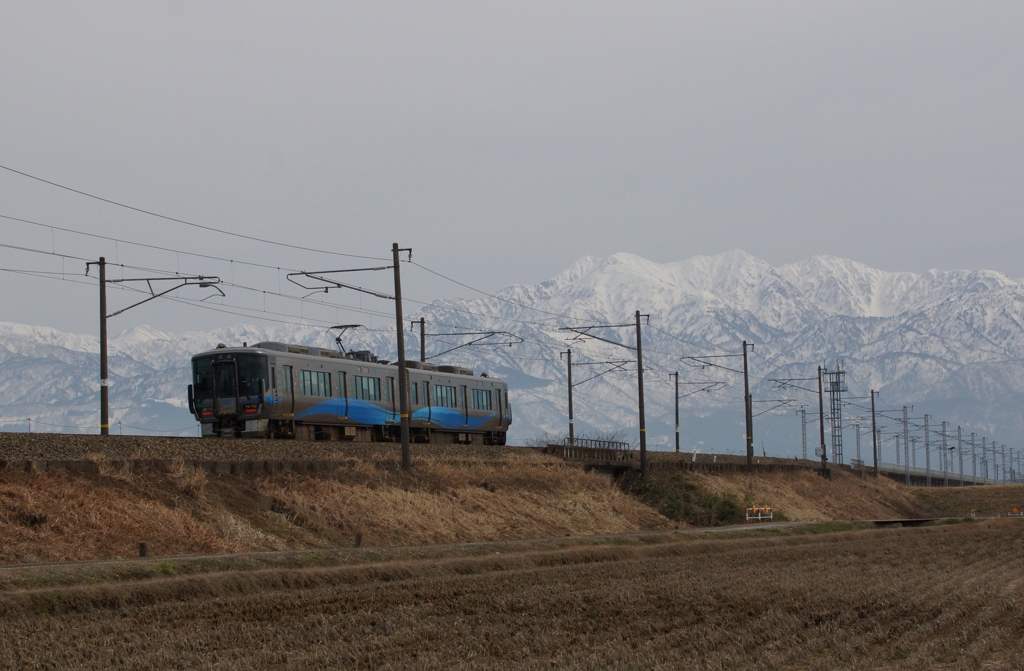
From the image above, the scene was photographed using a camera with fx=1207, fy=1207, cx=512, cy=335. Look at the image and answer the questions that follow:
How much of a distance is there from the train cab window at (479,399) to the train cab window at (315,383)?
467 inches

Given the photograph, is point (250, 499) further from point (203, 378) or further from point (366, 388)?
point (366, 388)

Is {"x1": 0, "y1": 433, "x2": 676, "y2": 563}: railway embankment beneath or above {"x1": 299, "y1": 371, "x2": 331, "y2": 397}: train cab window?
beneath

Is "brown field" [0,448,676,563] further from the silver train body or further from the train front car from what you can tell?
the train front car

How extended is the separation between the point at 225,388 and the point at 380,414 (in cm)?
797

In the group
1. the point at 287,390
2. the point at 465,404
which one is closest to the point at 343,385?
the point at 287,390

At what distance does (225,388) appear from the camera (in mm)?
40656

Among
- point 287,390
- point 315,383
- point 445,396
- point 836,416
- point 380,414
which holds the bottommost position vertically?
point 836,416

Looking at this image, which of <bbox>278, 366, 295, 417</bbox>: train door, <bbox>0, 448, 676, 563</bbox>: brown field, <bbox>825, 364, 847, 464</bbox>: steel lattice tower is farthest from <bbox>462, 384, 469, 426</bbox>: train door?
<bbox>825, 364, 847, 464</bbox>: steel lattice tower

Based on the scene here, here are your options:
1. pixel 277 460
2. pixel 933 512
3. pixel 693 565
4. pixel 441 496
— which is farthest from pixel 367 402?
pixel 933 512

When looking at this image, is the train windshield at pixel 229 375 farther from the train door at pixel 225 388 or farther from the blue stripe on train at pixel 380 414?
the blue stripe on train at pixel 380 414

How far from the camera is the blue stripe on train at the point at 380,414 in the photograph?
43.2 metres

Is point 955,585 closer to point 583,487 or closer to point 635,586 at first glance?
point 635,586

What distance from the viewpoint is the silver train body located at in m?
40.2

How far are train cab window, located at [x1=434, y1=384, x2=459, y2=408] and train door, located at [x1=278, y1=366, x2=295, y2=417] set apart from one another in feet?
33.6
